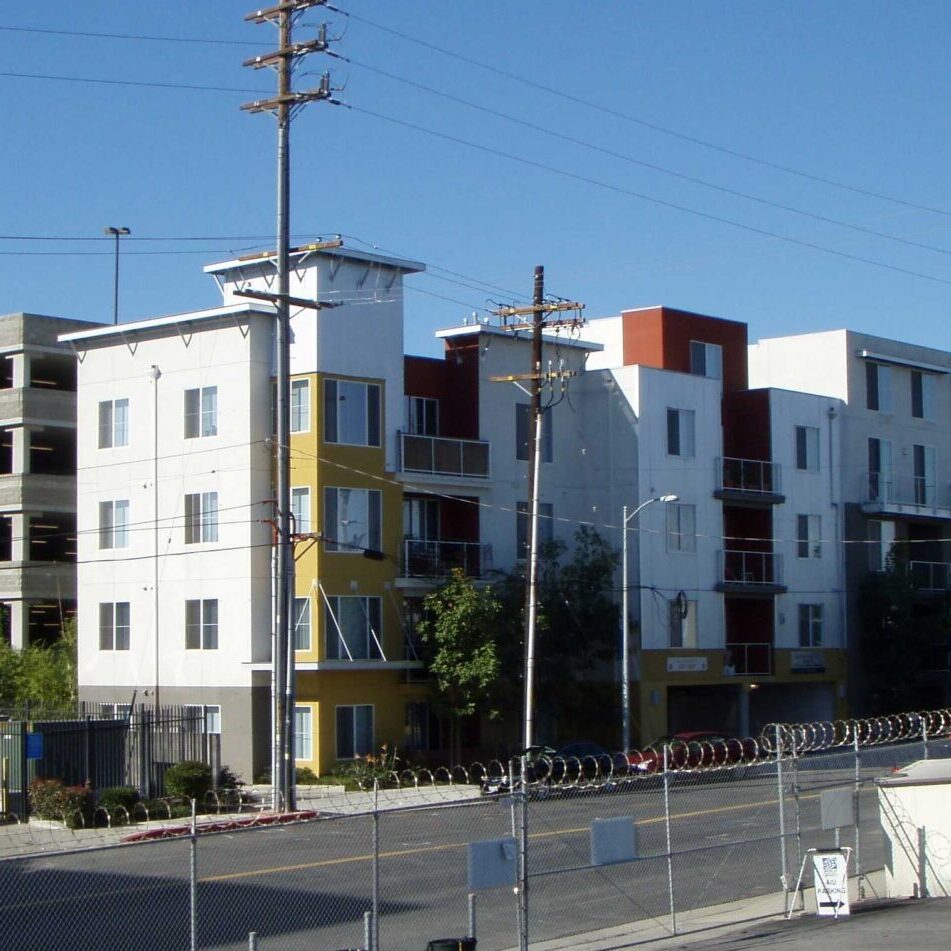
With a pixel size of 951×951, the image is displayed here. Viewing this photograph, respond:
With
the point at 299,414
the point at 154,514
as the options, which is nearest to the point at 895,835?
the point at 299,414

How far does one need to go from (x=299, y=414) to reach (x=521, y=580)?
867 cm

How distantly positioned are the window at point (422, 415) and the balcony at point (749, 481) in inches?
426

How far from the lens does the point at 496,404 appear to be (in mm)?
50406

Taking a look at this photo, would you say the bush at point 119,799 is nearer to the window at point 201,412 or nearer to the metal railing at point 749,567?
the window at point 201,412

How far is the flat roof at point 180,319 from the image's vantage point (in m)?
44.7

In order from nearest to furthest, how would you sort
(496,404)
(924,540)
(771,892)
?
(771,892)
(496,404)
(924,540)

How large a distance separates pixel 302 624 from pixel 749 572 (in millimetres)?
18881

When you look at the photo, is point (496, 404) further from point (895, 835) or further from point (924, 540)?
point (895, 835)

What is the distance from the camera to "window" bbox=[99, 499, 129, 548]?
4831 centimetres

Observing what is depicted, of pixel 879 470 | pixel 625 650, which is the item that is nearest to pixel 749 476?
pixel 879 470

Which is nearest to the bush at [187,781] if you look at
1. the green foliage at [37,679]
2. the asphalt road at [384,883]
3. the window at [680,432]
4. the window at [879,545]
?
the asphalt road at [384,883]

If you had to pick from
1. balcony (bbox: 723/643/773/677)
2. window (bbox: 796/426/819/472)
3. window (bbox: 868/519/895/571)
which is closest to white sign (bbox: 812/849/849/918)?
balcony (bbox: 723/643/773/677)

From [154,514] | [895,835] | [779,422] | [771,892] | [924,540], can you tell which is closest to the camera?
[895,835]

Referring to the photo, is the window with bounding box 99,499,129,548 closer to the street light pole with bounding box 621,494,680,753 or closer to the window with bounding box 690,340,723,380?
the street light pole with bounding box 621,494,680,753
